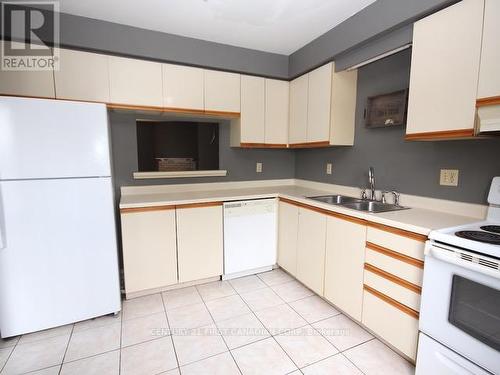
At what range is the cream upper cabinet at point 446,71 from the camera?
54.8 inches

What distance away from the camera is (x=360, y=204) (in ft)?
7.82

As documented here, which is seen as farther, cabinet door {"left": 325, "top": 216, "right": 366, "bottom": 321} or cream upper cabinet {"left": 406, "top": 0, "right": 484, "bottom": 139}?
cabinet door {"left": 325, "top": 216, "right": 366, "bottom": 321}

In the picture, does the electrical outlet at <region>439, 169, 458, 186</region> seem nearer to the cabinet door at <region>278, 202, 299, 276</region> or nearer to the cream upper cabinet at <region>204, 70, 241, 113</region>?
the cabinet door at <region>278, 202, 299, 276</region>

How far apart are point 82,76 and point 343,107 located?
2.32 m

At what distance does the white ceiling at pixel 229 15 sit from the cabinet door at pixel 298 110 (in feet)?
1.52

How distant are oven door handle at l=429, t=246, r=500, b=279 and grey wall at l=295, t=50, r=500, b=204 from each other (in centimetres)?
68

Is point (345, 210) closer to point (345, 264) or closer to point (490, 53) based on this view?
point (345, 264)

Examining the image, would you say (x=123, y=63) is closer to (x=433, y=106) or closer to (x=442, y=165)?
(x=433, y=106)

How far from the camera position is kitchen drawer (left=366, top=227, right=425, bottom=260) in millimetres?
1449

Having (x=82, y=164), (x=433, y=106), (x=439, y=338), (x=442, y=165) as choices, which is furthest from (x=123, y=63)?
(x=439, y=338)

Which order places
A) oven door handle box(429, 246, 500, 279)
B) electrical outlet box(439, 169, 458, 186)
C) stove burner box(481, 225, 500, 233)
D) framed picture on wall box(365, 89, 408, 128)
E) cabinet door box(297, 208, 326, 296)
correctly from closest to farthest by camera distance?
oven door handle box(429, 246, 500, 279) < stove burner box(481, 225, 500, 233) < electrical outlet box(439, 169, 458, 186) < framed picture on wall box(365, 89, 408, 128) < cabinet door box(297, 208, 326, 296)

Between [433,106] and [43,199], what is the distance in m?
2.62

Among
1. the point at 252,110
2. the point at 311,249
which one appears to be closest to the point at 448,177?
the point at 311,249

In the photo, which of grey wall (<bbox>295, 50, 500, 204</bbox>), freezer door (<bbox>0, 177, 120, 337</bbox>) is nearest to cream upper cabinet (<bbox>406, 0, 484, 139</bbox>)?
grey wall (<bbox>295, 50, 500, 204</bbox>)
